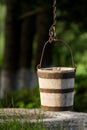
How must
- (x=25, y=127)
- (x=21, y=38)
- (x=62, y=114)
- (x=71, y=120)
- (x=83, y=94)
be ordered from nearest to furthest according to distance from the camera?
(x=25, y=127) → (x=71, y=120) → (x=62, y=114) → (x=83, y=94) → (x=21, y=38)

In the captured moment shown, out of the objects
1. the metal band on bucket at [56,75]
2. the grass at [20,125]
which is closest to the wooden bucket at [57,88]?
the metal band on bucket at [56,75]

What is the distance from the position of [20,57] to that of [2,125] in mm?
11851

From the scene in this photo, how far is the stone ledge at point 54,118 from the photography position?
6684 mm

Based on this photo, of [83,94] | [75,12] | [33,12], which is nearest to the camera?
[83,94]

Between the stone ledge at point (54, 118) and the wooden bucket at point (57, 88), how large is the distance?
102mm

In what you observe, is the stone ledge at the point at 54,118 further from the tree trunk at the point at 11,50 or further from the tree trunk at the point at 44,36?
the tree trunk at the point at 11,50

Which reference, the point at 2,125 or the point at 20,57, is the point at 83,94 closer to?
the point at 20,57

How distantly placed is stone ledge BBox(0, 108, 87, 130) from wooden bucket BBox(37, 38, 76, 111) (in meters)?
0.10

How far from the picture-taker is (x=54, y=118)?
6.99m

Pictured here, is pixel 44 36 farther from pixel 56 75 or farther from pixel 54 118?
pixel 54 118

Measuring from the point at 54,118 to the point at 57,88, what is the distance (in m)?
0.55

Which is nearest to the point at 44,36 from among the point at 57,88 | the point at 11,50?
the point at 11,50

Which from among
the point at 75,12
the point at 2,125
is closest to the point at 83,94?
the point at 75,12

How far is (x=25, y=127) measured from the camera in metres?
6.43
